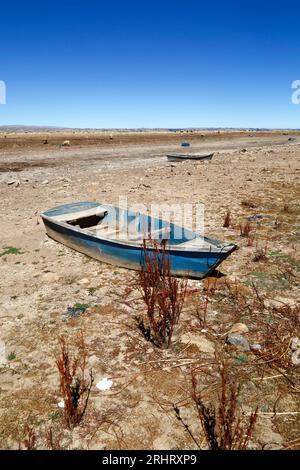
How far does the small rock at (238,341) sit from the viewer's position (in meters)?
4.57

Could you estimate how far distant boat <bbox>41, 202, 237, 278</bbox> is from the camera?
576 cm

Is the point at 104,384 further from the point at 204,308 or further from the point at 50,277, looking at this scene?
the point at 50,277

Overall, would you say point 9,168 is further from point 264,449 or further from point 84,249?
point 264,449

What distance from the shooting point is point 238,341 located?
4.64 metres

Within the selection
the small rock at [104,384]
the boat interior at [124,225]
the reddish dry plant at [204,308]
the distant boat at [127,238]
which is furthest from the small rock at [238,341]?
the boat interior at [124,225]

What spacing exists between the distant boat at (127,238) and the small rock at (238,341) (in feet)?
4.50

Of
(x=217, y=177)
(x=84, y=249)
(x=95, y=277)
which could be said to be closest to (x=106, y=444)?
(x=95, y=277)

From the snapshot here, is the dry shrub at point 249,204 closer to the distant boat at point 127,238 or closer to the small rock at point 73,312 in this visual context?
the distant boat at point 127,238

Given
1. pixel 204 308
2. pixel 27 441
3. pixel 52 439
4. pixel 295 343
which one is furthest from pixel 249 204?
pixel 27 441

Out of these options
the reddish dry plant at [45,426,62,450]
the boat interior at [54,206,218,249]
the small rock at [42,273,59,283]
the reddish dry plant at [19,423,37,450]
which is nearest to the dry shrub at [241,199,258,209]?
the boat interior at [54,206,218,249]

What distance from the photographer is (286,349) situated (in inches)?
175

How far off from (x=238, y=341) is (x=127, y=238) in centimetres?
394

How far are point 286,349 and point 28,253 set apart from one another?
6.18 meters

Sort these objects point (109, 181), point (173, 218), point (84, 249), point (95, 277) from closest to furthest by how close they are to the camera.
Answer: point (95, 277) → point (84, 249) → point (173, 218) → point (109, 181)
